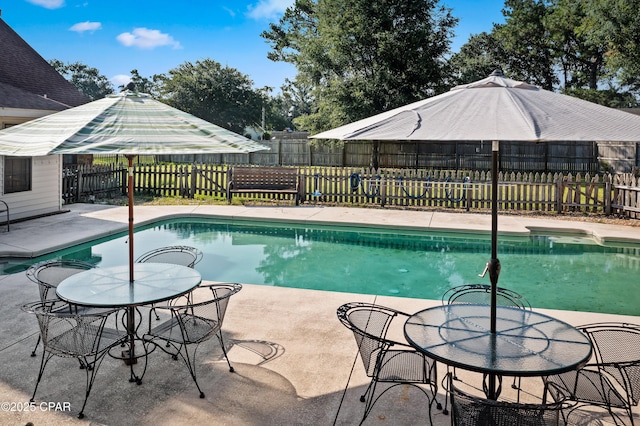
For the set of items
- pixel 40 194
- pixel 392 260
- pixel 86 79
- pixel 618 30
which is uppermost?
pixel 86 79

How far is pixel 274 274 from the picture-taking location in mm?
8406

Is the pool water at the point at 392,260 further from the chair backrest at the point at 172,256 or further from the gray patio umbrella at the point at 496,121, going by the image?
the gray patio umbrella at the point at 496,121

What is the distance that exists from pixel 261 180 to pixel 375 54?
11.4 meters

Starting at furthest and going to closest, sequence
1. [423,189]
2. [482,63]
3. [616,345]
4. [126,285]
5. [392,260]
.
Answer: [482,63] < [423,189] < [392,260] < [126,285] < [616,345]

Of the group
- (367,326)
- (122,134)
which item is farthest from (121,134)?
(367,326)

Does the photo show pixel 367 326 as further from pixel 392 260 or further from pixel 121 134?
pixel 392 260

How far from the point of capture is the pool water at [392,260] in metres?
7.57

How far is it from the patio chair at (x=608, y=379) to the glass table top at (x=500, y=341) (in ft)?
0.68

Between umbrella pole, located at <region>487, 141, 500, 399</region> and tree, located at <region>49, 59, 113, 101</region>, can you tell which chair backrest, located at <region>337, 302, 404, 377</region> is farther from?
tree, located at <region>49, 59, 113, 101</region>

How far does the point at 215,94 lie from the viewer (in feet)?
127

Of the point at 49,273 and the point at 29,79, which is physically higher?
the point at 29,79

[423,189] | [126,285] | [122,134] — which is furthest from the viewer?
[423,189]

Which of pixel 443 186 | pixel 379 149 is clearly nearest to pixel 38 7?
pixel 379 149

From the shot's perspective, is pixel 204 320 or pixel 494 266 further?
pixel 204 320
